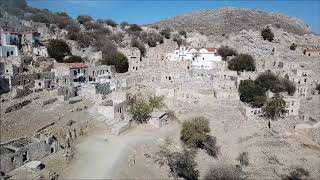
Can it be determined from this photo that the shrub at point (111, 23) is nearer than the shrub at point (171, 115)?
No

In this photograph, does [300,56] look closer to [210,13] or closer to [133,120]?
[133,120]

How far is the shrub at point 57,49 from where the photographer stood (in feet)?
116

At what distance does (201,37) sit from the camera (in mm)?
52094

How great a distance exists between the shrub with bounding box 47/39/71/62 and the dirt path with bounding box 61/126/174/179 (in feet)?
46.1

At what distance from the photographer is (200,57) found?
38781 millimetres

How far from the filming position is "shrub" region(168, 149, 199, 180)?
19.3 meters

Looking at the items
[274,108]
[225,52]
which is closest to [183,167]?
[274,108]

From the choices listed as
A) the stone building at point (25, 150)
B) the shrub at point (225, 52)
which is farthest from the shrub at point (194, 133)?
the shrub at point (225, 52)

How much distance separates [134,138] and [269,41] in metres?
29.3

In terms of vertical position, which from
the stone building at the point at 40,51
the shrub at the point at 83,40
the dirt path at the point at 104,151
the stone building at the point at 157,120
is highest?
the shrub at the point at 83,40

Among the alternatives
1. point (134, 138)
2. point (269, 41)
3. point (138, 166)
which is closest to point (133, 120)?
point (134, 138)

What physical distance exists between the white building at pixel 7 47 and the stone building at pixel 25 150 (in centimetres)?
1427

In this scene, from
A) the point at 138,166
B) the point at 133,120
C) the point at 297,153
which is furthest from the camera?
the point at 133,120

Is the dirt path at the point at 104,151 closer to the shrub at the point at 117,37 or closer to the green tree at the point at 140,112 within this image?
the green tree at the point at 140,112
